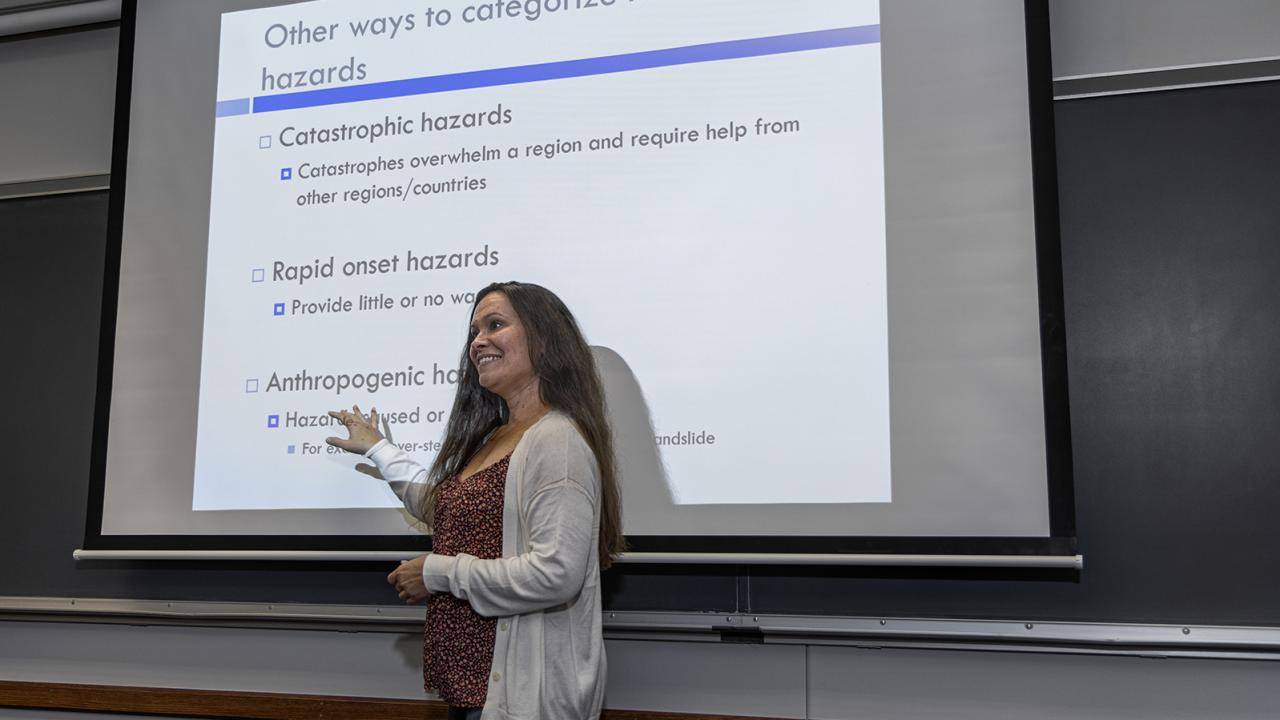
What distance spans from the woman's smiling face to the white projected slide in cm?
39

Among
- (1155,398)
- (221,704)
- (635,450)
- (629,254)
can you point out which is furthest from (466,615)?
(1155,398)

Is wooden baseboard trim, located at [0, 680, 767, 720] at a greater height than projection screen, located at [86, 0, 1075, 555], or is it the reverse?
projection screen, located at [86, 0, 1075, 555]

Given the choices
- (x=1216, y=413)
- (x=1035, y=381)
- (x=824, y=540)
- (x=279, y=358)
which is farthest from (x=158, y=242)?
(x=1216, y=413)

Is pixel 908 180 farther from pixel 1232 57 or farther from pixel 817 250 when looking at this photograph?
pixel 1232 57

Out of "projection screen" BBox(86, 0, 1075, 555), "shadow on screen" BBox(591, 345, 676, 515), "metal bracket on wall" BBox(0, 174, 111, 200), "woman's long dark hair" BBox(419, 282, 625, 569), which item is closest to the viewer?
"woman's long dark hair" BBox(419, 282, 625, 569)

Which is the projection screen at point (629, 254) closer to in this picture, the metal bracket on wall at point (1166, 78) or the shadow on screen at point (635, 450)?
the shadow on screen at point (635, 450)

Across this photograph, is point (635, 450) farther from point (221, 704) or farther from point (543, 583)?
point (221, 704)

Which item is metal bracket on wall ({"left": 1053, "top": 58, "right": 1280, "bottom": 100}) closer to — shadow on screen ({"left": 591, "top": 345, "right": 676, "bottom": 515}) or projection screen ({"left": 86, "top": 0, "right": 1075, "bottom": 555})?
projection screen ({"left": 86, "top": 0, "right": 1075, "bottom": 555})

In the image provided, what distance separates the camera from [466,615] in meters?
1.75

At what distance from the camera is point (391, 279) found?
8.02ft

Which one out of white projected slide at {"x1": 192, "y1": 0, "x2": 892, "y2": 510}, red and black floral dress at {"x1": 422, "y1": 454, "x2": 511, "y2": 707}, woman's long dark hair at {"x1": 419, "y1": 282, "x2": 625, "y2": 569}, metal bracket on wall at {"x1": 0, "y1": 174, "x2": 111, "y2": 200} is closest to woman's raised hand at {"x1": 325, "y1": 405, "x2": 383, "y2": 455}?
white projected slide at {"x1": 192, "y1": 0, "x2": 892, "y2": 510}

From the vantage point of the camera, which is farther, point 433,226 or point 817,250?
point 433,226

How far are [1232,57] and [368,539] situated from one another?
2.12 meters

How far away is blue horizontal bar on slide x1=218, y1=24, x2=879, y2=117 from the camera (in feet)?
7.41
